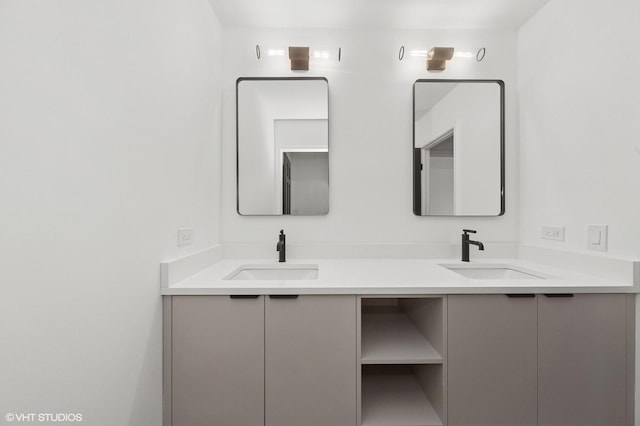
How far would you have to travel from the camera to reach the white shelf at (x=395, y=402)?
129 centimetres

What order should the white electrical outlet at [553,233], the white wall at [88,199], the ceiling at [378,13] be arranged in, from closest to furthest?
the white wall at [88,199]
the white electrical outlet at [553,233]
the ceiling at [378,13]

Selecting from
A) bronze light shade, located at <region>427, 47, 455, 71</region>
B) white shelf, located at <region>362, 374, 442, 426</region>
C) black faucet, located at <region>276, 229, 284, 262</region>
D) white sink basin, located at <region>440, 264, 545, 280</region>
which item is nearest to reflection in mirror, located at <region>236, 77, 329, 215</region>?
black faucet, located at <region>276, 229, 284, 262</region>

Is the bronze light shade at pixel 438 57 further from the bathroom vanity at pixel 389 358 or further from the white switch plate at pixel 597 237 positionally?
the bathroom vanity at pixel 389 358

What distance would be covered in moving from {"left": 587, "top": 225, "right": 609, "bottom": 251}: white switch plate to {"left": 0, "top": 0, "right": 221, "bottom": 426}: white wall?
79.5 inches

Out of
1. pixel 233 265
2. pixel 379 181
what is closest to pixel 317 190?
pixel 379 181

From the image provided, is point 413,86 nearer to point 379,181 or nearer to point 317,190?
point 379,181

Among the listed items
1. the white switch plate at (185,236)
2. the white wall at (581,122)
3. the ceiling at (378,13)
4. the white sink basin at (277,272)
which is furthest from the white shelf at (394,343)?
the ceiling at (378,13)

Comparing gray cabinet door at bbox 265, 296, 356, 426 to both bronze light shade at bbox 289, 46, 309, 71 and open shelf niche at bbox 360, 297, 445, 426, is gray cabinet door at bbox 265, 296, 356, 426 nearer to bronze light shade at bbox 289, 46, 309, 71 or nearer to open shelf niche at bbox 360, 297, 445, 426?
open shelf niche at bbox 360, 297, 445, 426

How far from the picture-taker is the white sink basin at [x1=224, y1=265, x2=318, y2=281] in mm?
1758

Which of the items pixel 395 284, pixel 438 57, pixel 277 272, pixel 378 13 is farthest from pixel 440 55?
pixel 277 272

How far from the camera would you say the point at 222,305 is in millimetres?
1241

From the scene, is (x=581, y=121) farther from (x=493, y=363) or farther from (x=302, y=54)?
(x=302, y=54)

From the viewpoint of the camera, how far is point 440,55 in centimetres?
188

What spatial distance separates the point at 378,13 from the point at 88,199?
6.10 ft
